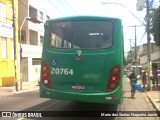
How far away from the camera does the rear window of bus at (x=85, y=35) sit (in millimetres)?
9719

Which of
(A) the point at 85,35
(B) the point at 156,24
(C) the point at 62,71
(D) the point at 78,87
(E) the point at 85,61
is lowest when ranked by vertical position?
(D) the point at 78,87

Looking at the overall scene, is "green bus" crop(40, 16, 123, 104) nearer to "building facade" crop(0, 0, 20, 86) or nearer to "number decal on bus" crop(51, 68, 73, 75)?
Result: "number decal on bus" crop(51, 68, 73, 75)

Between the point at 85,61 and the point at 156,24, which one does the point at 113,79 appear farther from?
the point at 156,24

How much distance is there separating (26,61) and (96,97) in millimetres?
33702

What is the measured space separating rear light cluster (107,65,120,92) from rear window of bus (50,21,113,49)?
0.78 metres

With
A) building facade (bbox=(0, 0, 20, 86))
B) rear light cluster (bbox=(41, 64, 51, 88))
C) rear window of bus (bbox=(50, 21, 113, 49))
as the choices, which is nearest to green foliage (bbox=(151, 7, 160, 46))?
building facade (bbox=(0, 0, 20, 86))

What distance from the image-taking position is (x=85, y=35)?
32.3 feet

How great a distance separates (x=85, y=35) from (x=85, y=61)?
0.85 meters

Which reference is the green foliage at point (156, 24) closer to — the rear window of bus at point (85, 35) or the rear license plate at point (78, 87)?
the rear window of bus at point (85, 35)

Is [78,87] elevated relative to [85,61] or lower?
lower

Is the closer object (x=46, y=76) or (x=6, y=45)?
(x=46, y=76)

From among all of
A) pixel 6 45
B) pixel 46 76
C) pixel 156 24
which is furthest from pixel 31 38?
pixel 46 76

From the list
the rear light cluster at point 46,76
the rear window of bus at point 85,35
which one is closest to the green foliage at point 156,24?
the rear window of bus at point 85,35

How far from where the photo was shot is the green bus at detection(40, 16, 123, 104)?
9422 millimetres
